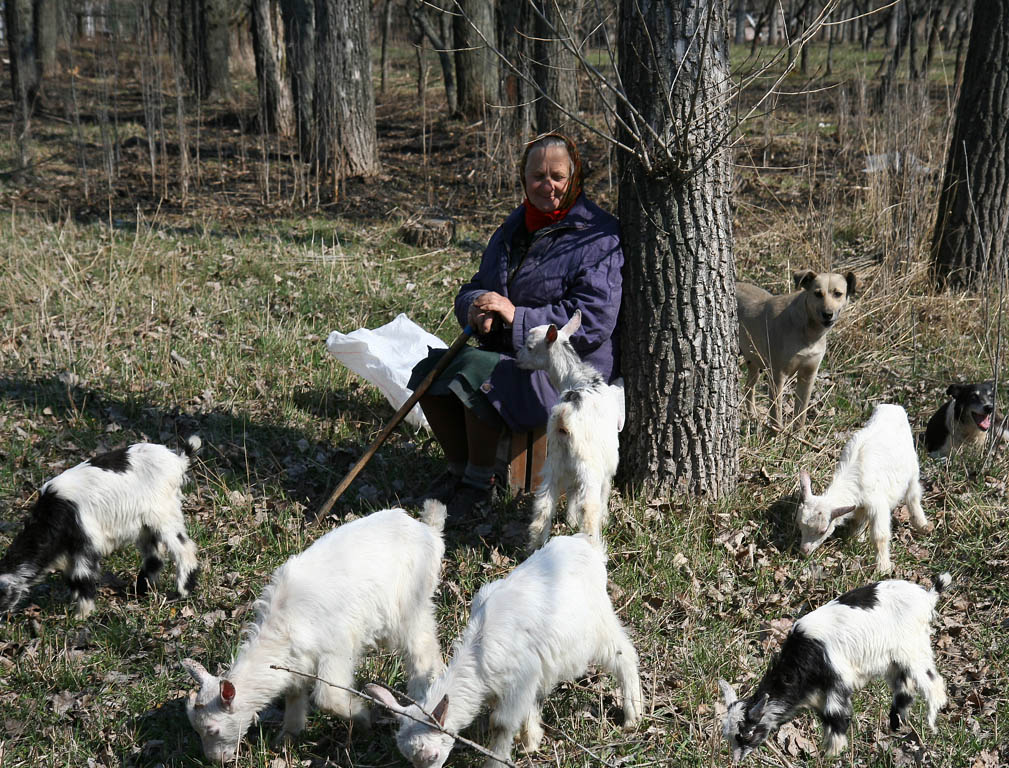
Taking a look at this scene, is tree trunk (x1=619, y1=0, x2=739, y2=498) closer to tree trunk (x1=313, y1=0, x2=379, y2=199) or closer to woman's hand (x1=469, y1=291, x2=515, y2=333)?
woman's hand (x1=469, y1=291, x2=515, y2=333)

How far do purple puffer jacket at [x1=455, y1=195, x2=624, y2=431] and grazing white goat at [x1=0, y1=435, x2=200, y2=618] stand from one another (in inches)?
74.1

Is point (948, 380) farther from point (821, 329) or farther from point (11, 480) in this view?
point (11, 480)

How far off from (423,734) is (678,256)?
9.97ft

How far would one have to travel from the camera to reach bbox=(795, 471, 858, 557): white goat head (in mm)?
4766

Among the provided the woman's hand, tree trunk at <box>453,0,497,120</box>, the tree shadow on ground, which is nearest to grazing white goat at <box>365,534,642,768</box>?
the woman's hand

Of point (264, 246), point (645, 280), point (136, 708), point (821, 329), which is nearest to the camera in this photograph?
point (136, 708)

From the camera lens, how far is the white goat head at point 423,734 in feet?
9.79

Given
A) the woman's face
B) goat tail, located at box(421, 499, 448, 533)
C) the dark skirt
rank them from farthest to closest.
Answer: the woman's face < the dark skirt < goat tail, located at box(421, 499, 448, 533)

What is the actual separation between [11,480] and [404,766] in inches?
138

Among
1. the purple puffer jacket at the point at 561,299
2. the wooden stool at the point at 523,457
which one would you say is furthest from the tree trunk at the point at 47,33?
the wooden stool at the point at 523,457

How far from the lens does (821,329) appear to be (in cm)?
704

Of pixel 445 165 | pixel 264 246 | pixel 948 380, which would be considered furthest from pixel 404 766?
pixel 445 165

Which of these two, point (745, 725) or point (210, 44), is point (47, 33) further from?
point (745, 725)

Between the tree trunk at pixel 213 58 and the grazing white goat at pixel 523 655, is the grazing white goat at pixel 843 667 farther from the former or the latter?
the tree trunk at pixel 213 58
